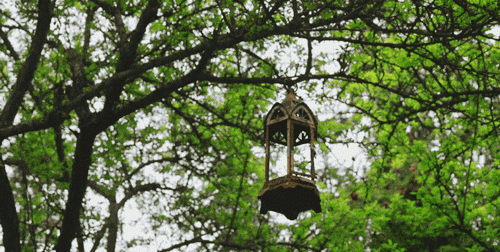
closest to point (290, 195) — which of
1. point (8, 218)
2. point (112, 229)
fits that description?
point (8, 218)

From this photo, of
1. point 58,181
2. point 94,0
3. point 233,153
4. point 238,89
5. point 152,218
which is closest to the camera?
point 94,0

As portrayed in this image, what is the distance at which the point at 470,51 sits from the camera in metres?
8.93

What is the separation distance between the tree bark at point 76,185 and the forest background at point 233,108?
2 cm

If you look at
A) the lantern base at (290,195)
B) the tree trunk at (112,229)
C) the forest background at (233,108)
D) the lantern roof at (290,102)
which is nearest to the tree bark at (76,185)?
the forest background at (233,108)

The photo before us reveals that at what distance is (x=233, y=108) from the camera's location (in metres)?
9.75

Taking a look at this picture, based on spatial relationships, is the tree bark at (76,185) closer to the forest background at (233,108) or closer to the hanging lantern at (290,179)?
the forest background at (233,108)

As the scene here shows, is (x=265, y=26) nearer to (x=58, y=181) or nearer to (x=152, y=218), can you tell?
(x=58, y=181)

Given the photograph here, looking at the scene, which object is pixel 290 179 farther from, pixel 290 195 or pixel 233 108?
pixel 233 108

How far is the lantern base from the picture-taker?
15.2 ft

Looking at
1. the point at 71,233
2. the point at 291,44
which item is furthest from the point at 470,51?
the point at 71,233

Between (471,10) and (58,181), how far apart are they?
6.84 m

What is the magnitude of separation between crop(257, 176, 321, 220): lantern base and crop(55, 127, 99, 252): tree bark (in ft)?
10.2

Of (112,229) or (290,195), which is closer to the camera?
(290,195)

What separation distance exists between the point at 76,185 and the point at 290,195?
3.58 m
